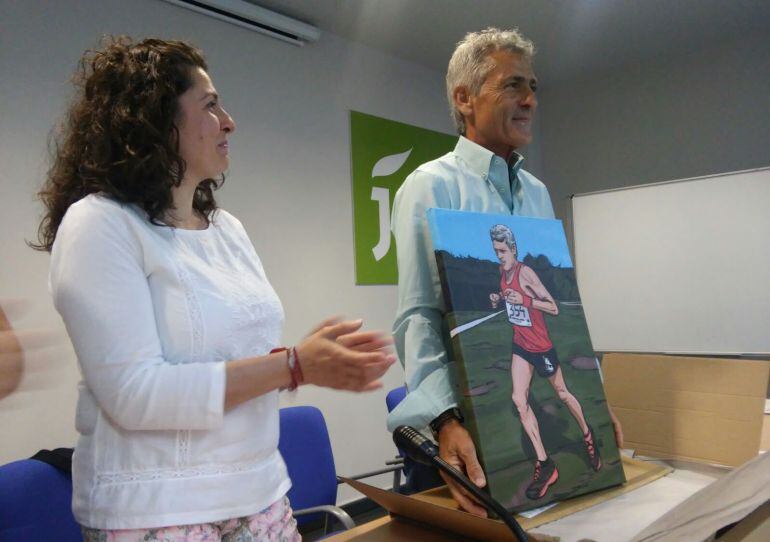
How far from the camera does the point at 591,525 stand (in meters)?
0.74

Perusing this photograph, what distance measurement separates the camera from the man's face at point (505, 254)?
906mm

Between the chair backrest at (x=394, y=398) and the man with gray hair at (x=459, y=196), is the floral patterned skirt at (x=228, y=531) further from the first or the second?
the chair backrest at (x=394, y=398)

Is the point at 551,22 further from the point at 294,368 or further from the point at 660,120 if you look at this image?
the point at 294,368

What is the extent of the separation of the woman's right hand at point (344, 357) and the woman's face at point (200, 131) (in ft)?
1.20

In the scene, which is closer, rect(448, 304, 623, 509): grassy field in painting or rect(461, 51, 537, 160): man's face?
rect(448, 304, 623, 509): grassy field in painting

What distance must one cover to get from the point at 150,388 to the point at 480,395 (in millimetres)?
431

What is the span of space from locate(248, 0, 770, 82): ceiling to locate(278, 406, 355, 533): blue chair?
7.32 ft

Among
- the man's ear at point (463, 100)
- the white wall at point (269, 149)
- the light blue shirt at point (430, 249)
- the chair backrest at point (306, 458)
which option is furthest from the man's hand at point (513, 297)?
the white wall at point (269, 149)

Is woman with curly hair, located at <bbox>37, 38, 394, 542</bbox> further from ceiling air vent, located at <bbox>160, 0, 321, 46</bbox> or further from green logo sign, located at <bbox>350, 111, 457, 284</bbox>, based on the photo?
green logo sign, located at <bbox>350, 111, 457, 284</bbox>

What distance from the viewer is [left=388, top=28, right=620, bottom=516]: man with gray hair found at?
878 millimetres

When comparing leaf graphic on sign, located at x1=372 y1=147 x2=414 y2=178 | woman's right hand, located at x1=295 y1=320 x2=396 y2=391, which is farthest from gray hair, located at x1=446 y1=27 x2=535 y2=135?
leaf graphic on sign, located at x1=372 y1=147 x2=414 y2=178

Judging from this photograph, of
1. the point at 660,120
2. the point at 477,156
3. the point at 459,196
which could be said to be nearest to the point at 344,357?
the point at 459,196

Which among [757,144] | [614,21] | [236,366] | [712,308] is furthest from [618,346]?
[236,366]

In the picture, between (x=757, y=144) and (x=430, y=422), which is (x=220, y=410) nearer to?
(x=430, y=422)
